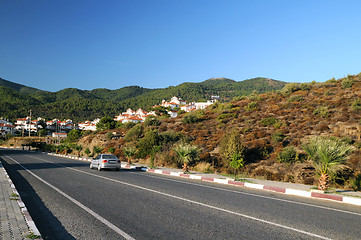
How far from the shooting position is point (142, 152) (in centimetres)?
2612

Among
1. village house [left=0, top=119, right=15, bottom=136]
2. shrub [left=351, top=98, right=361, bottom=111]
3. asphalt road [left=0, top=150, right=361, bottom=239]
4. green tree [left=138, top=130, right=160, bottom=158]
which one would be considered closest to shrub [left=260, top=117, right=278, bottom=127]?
shrub [left=351, top=98, right=361, bottom=111]

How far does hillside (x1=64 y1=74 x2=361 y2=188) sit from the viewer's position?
54.3 ft

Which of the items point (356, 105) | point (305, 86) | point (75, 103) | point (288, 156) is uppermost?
point (75, 103)

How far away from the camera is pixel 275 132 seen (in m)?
25.0

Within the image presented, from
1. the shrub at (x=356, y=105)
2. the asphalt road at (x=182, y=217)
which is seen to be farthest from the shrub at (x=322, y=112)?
the asphalt road at (x=182, y=217)

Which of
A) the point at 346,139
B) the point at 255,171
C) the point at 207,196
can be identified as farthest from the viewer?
the point at 346,139

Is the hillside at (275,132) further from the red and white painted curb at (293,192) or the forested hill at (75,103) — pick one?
the forested hill at (75,103)

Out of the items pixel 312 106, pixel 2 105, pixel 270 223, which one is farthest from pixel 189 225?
pixel 2 105

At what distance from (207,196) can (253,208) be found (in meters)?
2.05

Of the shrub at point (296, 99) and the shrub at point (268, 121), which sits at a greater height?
the shrub at point (296, 99)

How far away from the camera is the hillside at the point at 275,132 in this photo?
16.5 metres

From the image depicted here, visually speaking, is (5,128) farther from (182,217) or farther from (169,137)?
(182,217)

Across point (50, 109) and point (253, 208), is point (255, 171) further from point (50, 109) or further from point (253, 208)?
point (50, 109)

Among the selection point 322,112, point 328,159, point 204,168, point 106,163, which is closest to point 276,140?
point 204,168
